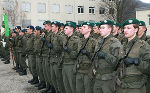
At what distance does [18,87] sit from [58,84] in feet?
7.26

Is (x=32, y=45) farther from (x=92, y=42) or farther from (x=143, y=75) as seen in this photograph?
(x=143, y=75)

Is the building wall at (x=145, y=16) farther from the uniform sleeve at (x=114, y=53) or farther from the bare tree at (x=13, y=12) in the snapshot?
the uniform sleeve at (x=114, y=53)

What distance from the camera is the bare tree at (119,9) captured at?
2875 cm

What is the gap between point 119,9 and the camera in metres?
28.7

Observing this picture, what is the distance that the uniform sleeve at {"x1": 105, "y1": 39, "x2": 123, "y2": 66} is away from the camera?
11.1 feet

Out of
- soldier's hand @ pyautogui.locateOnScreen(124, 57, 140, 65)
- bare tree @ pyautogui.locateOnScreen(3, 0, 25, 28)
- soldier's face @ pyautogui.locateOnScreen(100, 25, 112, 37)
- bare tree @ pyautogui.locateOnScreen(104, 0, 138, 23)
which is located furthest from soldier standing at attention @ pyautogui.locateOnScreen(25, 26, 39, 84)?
bare tree @ pyautogui.locateOnScreen(104, 0, 138, 23)

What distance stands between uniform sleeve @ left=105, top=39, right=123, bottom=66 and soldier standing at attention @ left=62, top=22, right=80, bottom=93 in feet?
4.13

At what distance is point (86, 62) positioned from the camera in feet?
14.0

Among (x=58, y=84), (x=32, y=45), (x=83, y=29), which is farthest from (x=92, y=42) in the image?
(x=32, y=45)

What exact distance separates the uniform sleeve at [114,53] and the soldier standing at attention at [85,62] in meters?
0.76

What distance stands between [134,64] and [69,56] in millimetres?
2002

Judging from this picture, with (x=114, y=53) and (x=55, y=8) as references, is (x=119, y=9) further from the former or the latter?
(x=114, y=53)

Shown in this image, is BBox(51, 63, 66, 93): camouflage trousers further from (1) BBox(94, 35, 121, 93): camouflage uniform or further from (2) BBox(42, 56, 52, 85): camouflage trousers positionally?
(1) BBox(94, 35, 121, 93): camouflage uniform

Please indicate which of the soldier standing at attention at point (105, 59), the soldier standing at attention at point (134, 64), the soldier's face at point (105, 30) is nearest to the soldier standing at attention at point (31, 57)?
the soldier standing at attention at point (105, 59)
